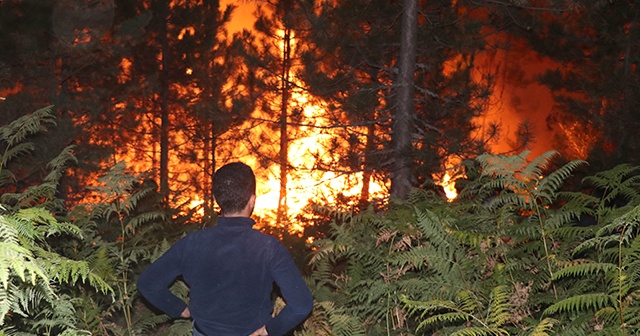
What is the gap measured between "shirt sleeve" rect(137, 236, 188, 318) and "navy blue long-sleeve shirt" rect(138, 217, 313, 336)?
0.01m

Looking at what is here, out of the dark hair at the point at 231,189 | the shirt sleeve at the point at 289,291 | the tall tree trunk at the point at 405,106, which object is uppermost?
the tall tree trunk at the point at 405,106

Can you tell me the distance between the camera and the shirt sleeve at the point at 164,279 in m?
3.40

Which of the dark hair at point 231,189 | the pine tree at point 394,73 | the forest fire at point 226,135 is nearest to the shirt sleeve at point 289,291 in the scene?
the dark hair at point 231,189

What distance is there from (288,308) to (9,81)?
16.1 metres

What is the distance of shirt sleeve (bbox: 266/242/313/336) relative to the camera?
10.6 ft

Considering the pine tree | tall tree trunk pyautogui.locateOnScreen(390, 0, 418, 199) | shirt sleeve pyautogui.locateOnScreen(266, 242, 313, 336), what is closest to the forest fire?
the pine tree

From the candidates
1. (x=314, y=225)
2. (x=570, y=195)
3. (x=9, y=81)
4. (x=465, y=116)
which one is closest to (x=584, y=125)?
(x=465, y=116)

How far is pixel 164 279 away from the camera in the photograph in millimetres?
3475

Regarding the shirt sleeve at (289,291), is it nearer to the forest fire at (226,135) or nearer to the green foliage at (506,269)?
the green foliage at (506,269)

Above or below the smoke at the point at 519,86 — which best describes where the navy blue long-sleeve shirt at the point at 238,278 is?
below

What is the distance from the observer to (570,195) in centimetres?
442

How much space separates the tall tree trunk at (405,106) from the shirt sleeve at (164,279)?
8863 mm

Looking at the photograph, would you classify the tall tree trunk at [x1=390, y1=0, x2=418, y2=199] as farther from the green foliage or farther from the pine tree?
the green foliage

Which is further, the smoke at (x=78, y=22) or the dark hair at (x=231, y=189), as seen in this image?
the smoke at (x=78, y=22)
